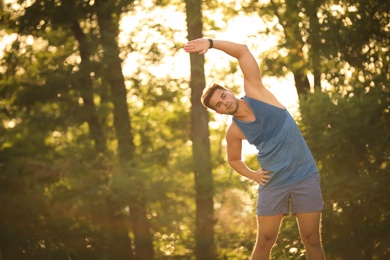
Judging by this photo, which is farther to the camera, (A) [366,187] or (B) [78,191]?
(B) [78,191]

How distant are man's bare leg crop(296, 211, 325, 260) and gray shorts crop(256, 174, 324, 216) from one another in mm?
53

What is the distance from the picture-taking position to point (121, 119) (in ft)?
55.8

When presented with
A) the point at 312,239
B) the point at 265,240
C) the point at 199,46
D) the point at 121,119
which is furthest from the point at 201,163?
the point at 199,46

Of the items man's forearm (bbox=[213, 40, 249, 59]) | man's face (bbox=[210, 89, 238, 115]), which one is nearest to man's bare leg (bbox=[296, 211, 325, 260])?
man's face (bbox=[210, 89, 238, 115])

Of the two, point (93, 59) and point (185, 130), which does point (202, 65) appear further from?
point (185, 130)

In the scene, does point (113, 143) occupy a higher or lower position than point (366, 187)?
higher

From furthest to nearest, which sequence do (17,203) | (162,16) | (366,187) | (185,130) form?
(185,130) → (17,203) → (162,16) → (366,187)

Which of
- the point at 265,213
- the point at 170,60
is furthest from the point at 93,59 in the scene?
the point at 265,213

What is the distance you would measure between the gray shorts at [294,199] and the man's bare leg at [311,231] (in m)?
0.05

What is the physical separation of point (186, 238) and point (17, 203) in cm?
391

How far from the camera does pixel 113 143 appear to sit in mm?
20781

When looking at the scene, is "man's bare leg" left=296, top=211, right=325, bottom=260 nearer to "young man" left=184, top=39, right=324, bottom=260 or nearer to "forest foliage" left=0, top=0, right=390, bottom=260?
"young man" left=184, top=39, right=324, bottom=260

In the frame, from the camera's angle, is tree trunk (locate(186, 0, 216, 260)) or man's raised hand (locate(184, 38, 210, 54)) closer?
man's raised hand (locate(184, 38, 210, 54))

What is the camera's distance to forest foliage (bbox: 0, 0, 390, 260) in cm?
1029
